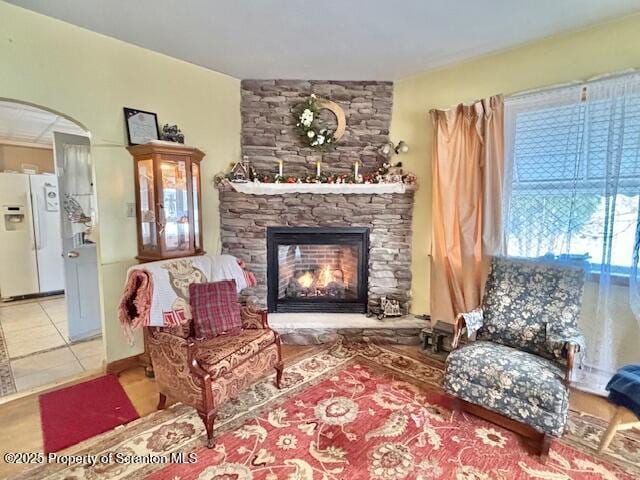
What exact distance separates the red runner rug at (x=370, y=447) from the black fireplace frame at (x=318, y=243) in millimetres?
1262

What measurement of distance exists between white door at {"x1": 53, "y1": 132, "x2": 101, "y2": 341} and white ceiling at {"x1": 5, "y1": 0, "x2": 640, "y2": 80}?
132 centimetres

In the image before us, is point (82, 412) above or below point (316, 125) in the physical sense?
below

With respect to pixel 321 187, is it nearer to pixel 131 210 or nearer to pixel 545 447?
pixel 131 210

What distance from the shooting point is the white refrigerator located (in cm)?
481

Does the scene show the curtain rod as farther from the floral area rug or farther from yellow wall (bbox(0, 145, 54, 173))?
yellow wall (bbox(0, 145, 54, 173))

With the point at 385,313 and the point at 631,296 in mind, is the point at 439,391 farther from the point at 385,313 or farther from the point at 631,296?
the point at 631,296

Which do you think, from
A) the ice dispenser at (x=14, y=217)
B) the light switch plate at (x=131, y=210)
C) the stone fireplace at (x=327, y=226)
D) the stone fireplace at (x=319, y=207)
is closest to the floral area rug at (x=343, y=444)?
the stone fireplace at (x=319, y=207)

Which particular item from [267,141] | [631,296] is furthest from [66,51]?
[631,296]

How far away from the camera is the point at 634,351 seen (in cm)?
232

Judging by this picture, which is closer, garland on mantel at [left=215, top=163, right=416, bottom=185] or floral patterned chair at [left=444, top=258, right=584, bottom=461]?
floral patterned chair at [left=444, top=258, right=584, bottom=461]

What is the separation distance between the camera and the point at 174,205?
9.53ft

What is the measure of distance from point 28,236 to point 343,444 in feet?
18.4

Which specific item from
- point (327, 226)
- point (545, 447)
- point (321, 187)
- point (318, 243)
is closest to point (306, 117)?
point (321, 187)

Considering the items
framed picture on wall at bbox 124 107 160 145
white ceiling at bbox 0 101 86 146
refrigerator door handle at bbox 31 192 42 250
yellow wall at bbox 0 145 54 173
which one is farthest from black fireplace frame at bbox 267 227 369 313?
yellow wall at bbox 0 145 54 173
